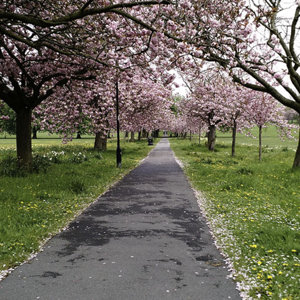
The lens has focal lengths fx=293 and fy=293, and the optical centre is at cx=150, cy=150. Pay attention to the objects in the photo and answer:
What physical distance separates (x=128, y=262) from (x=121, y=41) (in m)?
7.70

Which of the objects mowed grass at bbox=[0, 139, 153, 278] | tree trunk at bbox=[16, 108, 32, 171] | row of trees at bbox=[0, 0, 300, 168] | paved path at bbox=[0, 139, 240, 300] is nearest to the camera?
paved path at bbox=[0, 139, 240, 300]

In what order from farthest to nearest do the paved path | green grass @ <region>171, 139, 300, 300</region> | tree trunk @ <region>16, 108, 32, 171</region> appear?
tree trunk @ <region>16, 108, 32, 171</region>, green grass @ <region>171, 139, 300, 300</region>, the paved path

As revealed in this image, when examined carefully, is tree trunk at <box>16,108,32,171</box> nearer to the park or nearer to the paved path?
the park

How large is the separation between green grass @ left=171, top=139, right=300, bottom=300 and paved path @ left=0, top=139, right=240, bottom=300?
338 mm

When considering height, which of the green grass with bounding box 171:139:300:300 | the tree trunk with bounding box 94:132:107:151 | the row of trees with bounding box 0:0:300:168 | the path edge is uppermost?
the row of trees with bounding box 0:0:300:168

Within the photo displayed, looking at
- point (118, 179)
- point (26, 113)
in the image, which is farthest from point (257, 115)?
point (26, 113)

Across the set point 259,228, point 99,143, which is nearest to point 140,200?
point 259,228

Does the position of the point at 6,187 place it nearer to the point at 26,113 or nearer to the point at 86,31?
the point at 26,113

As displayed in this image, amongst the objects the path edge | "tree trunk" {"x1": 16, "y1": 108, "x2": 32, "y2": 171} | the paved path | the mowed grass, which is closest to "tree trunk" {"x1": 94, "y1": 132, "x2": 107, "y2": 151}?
the mowed grass

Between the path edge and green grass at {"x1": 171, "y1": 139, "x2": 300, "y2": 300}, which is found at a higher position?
green grass at {"x1": 171, "y1": 139, "x2": 300, "y2": 300}

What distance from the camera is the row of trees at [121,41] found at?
8.48 metres

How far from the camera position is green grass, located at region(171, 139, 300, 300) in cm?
436

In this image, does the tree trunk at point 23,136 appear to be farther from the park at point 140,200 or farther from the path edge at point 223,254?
the path edge at point 223,254

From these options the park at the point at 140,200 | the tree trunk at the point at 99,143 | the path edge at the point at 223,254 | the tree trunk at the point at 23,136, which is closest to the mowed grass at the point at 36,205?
the park at the point at 140,200
